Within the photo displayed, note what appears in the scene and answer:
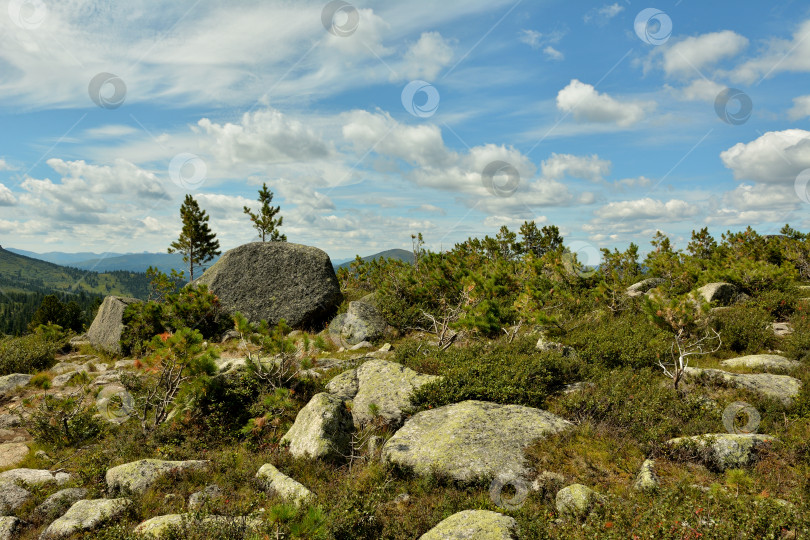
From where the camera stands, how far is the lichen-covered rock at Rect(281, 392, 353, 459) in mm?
8617

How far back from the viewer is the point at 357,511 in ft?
20.8

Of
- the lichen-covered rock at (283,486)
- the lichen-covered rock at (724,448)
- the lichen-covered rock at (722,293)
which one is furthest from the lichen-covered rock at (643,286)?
the lichen-covered rock at (283,486)

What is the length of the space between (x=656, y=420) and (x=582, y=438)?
1978 mm

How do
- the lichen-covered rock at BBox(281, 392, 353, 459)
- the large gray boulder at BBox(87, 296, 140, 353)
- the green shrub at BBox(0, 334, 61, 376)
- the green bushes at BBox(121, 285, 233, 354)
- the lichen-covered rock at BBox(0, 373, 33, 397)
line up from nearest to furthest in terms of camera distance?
1. the lichen-covered rock at BBox(281, 392, 353, 459)
2. the lichen-covered rock at BBox(0, 373, 33, 397)
3. the green shrub at BBox(0, 334, 61, 376)
4. the green bushes at BBox(121, 285, 233, 354)
5. the large gray boulder at BBox(87, 296, 140, 353)

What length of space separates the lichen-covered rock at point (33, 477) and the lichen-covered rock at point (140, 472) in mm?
1108

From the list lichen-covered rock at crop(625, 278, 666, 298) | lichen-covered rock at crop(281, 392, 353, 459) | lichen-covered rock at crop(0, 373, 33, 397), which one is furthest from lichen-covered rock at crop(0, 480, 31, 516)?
lichen-covered rock at crop(625, 278, 666, 298)

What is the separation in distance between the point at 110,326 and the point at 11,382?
18.9ft

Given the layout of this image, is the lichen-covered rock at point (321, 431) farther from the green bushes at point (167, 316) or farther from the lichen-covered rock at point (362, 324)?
the green bushes at point (167, 316)

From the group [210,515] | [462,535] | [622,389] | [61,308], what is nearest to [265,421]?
[210,515]

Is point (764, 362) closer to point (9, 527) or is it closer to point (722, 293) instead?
point (722, 293)

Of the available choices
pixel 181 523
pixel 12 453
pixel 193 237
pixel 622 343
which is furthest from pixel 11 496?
pixel 193 237

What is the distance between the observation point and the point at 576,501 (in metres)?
6.25

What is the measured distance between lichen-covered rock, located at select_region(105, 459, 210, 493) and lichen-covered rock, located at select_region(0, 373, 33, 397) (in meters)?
10.1

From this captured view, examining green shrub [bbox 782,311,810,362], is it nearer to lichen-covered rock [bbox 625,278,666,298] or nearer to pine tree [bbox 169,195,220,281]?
lichen-covered rock [bbox 625,278,666,298]
